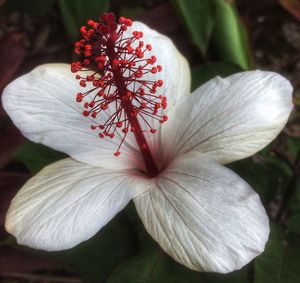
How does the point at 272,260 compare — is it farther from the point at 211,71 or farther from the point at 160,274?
the point at 211,71

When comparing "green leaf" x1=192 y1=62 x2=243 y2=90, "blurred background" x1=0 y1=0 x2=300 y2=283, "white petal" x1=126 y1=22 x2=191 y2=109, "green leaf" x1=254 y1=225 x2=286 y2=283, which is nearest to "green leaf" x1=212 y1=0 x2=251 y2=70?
"blurred background" x1=0 y1=0 x2=300 y2=283

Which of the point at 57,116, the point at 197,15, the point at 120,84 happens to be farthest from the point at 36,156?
the point at 197,15

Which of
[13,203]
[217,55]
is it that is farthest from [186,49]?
[13,203]

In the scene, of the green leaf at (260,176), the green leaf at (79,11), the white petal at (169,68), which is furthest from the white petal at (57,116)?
the green leaf at (79,11)

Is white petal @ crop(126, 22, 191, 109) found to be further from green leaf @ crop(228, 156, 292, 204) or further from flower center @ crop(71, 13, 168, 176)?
green leaf @ crop(228, 156, 292, 204)

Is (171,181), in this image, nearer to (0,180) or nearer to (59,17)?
(0,180)

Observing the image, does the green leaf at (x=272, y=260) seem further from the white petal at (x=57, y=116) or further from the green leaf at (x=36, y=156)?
the green leaf at (x=36, y=156)

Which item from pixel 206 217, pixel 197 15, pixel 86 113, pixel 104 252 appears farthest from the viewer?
pixel 197 15
